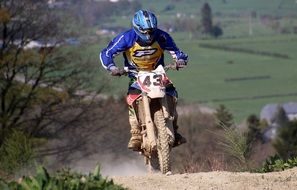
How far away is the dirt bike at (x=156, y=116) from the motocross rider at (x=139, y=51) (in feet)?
0.65

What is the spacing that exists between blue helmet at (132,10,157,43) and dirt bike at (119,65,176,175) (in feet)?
1.41

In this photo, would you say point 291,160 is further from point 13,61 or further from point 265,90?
point 265,90

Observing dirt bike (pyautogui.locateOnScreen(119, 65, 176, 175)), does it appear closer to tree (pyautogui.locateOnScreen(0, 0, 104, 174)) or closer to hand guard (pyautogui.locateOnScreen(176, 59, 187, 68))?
hand guard (pyautogui.locateOnScreen(176, 59, 187, 68))

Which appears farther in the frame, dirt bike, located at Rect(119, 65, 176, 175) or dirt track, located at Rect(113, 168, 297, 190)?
dirt bike, located at Rect(119, 65, 176, 175)

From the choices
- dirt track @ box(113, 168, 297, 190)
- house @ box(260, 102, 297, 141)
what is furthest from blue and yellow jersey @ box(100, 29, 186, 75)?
house @ box(260, 102, 297, 141)

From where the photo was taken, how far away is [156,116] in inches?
389

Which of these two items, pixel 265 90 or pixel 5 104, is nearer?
pixel 5 104

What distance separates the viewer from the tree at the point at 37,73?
3114cm

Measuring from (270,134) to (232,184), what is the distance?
139 feet

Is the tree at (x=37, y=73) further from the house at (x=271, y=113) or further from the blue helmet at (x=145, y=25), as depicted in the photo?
the house at (x=271, y=113)

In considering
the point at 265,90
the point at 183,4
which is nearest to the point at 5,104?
the point at 265,90

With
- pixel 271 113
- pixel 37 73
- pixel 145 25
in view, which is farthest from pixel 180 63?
pixel 271 113

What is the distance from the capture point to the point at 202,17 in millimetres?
76375

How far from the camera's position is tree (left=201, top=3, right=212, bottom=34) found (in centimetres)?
7481
